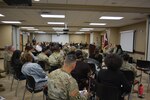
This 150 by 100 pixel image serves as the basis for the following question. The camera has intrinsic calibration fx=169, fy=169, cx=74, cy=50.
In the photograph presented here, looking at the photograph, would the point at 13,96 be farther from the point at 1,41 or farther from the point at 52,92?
the point at 1,41

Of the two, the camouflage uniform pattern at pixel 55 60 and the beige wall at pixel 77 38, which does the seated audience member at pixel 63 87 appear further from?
the beige wall at pixel 77 38

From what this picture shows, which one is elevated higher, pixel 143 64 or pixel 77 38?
pixel 77 38

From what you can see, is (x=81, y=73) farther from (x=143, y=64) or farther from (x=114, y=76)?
(x=143, y=64)

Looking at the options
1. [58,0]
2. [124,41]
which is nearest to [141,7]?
[58,0]

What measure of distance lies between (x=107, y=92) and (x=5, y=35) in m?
11.7

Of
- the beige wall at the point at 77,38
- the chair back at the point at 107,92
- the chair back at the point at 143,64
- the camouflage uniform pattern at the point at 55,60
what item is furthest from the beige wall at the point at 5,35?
the beige wall at the point at 77,38

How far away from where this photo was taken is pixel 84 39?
27.2 metres

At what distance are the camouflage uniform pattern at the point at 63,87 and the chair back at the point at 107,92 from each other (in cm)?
72

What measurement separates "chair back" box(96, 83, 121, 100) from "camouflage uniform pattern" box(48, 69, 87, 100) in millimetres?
724

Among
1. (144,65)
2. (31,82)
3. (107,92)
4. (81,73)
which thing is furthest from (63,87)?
(144,65)

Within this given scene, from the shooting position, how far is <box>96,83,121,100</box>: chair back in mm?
2543

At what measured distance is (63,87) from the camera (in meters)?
1.90

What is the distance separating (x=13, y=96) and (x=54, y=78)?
10.1 ft

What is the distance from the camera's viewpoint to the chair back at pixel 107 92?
254 centimetres
